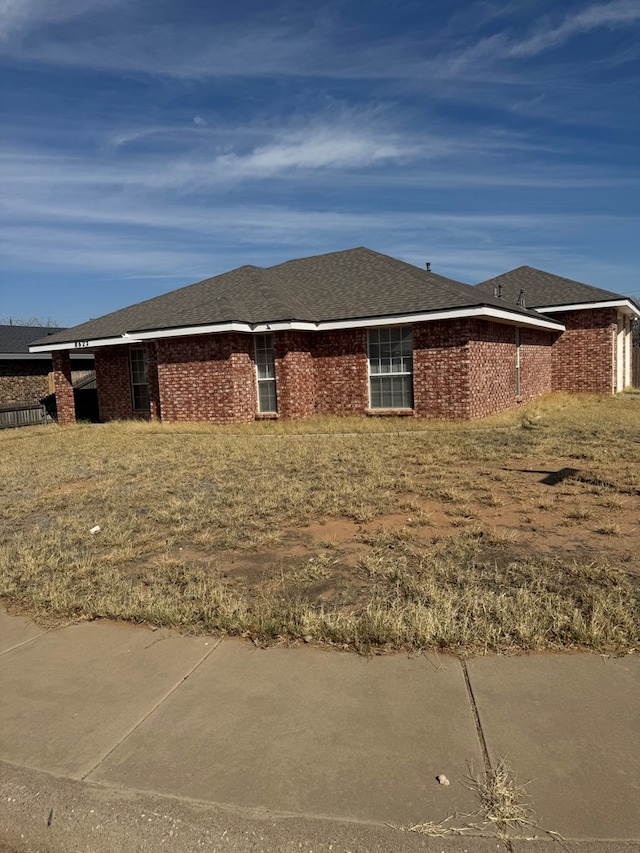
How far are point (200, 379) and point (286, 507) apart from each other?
10.7 m

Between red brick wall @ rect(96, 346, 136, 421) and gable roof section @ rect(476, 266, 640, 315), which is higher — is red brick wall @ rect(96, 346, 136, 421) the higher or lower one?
the lower one

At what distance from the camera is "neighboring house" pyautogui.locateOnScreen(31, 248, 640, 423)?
53.0 feet

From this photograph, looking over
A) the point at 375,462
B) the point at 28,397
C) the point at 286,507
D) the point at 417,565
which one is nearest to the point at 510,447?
the point at 375,462

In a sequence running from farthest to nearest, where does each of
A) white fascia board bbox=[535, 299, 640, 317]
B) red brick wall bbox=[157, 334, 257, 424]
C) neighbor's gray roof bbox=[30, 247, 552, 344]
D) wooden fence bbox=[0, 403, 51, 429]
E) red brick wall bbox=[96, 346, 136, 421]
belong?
wooden fence bbox=[0, 403, 51, 429] → white fascia board bbox=[535, 299, 640, 317] → red brick wall bbox=[96, 346, 136, 421] → red brick wall bbox=[157, 334, 257, 424] → neighbor's gray roof bbox=[30, 247, 552, 344]

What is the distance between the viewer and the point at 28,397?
84.3ft

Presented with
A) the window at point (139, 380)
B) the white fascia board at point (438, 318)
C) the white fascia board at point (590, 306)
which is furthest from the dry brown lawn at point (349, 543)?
the white fascia board at point (590, 306)

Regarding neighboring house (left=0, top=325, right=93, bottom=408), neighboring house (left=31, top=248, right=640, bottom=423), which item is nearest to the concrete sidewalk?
neighboring house (left=31, top=248, right=640, bottom=423)

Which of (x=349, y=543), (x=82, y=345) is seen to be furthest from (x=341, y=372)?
(x=349, y=543)

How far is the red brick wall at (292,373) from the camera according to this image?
56.3 ft

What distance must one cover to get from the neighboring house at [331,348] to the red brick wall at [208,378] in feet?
0.10

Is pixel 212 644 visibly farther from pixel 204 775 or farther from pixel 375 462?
pixel 375 462

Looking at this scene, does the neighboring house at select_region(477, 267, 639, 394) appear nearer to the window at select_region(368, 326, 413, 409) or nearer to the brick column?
the window at select_region(368, 326, 413, 409)

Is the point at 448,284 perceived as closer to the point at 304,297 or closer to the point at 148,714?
the point at 304,297

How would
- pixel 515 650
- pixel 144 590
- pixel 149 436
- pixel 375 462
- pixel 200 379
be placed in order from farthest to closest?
pixel 200 379 < pixel 149 436 < pixel 375 462 < pixel 144 590 < pixel 515 650
